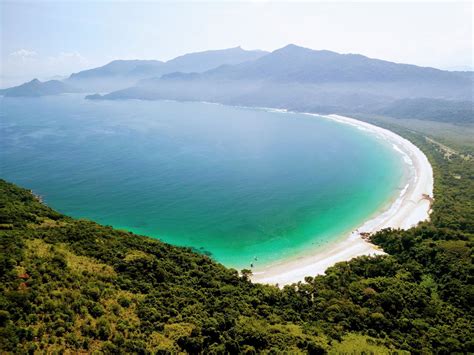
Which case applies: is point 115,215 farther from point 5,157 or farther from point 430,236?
point 5,157

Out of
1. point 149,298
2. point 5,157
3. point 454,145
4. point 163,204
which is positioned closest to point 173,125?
point 5,157

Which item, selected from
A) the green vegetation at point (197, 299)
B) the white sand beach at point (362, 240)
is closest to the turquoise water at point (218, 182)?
the white sand beach at point (362, 240)

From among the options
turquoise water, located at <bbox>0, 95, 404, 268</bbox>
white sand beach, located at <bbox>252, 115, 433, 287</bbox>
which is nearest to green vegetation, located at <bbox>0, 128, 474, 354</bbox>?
white sand beach, located at <bbox>252, 115, 433, 287</bbox>

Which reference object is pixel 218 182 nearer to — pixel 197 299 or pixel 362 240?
pixel 362 240

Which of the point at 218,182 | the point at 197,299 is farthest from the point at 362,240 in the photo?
the point at 218,182

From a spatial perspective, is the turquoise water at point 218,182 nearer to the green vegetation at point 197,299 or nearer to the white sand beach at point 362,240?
the white sand beach at point 362,240

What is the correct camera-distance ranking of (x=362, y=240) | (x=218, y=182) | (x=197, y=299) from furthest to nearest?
(x=218, y=182) < (x=362, y=240) < (x=197, y=299)
